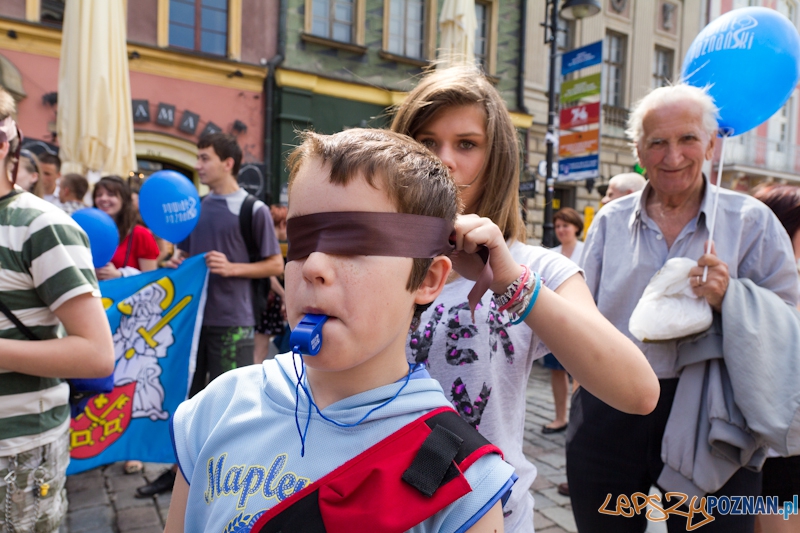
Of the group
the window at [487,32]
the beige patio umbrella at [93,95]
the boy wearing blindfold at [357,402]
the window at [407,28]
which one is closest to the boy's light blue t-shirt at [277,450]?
the boy wearing blindfold at [357,402]

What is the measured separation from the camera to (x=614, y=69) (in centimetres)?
1644

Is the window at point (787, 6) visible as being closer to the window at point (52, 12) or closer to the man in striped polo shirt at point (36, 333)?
the man in striped polo shirt at point (36, 333)

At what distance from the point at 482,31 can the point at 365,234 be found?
48.4ft

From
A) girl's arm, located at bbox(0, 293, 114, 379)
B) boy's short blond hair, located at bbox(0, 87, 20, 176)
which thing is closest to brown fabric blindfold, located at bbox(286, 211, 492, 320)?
girl's arm, located at bbox(0, 293, 114, 379)

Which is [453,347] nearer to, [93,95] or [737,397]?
[737,397]

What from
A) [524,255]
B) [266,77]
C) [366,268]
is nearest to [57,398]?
[366,268]

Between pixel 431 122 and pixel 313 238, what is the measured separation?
691mm

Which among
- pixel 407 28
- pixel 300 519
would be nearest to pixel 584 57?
pixel 407 28

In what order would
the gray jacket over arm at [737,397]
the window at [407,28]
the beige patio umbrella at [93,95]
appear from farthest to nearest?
the window at [407,28], the beige patio umbrella at [93,95], the gray jacket over arm at [737,397]

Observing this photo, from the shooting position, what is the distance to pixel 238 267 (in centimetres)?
382

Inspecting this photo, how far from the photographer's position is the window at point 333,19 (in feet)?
38.5

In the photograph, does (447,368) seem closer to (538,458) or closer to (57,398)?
(57,398)

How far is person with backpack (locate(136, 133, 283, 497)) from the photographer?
382 cm

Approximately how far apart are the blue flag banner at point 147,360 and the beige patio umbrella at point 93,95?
125 inches
